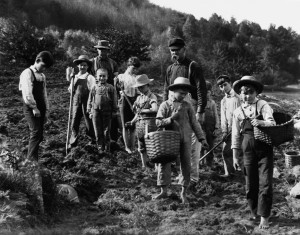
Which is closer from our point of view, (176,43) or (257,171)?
(257,171)

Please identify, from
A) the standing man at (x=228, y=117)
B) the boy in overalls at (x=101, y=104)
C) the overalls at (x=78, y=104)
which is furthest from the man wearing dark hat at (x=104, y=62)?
the standing man at (x=228, y=117)

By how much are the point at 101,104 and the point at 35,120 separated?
1.47 m

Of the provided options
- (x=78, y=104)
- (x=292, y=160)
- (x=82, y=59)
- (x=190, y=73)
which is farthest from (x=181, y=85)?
(x=292, y=160)

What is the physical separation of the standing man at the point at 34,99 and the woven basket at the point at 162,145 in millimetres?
1754

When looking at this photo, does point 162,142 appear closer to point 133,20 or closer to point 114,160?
point 114,160

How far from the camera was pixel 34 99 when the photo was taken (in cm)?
621

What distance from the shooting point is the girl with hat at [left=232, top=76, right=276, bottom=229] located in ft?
15.6

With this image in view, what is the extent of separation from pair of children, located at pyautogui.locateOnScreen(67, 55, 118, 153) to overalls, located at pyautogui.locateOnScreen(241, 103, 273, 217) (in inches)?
118

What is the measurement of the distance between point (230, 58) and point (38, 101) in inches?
1026

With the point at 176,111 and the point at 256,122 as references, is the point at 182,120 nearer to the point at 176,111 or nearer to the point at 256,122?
the point at 176,111

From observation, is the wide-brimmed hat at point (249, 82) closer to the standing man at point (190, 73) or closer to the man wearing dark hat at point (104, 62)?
the standing man at point (190, 73)

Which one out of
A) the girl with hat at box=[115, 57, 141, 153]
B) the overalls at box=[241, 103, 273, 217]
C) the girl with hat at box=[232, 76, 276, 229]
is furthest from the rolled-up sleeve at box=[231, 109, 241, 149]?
the girl with hat at box=[115, 57, 141, 153]

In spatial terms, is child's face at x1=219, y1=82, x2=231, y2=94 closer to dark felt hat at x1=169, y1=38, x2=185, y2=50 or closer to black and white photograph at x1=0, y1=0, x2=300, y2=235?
black and white photograph at x1=0, y1=0, x2=300, y2=235

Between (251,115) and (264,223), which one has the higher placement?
(251,115)
